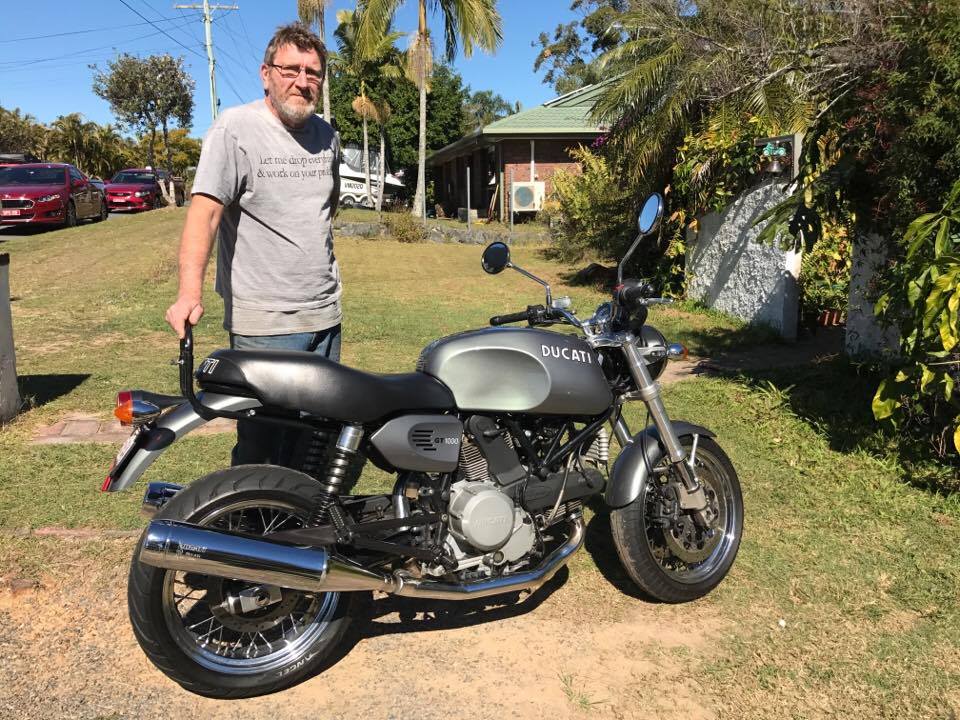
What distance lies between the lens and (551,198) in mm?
18594

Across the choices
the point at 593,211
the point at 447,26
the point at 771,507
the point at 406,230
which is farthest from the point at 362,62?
the point at 771,507

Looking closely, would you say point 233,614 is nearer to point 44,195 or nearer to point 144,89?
point 44,195

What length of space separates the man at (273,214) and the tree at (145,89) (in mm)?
38787

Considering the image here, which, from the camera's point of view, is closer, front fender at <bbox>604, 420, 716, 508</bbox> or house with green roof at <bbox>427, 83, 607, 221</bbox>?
front fender at <bbox>604, 420, 716, 508</bbox>

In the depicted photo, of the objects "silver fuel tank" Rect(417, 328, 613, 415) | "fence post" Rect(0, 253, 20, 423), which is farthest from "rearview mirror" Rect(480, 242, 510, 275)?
"fence post" Rect(0, 253, 20, 423)

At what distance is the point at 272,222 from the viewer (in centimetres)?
325

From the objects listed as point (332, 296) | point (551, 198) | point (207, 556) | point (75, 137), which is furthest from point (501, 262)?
point (75, 137)

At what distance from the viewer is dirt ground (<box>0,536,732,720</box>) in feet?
9.43

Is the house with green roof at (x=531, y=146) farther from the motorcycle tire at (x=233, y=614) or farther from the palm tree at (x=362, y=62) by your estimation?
the motorcycle tire at (x=233, y=614)

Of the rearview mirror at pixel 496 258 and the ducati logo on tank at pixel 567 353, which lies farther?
the rearview mirror at pixel 496 258

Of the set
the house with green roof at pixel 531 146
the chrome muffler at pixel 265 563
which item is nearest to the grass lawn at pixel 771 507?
the chrome muffler at pixel 265 563

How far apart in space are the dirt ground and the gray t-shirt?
129cm

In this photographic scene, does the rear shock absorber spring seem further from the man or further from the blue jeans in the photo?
the man

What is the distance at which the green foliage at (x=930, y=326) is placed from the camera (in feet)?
13.6
